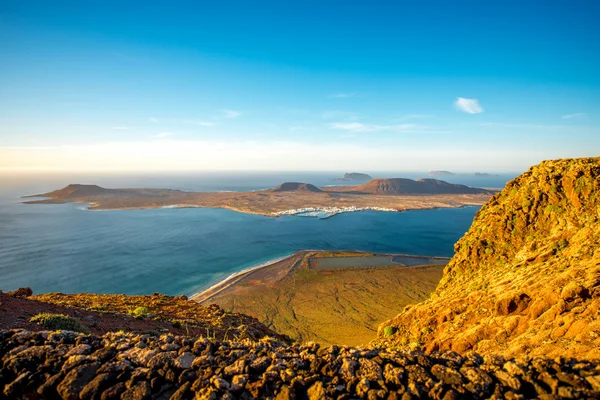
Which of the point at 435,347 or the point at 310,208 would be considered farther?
the point at 310,208

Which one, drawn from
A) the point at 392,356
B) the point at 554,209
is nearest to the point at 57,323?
the point at 392,356

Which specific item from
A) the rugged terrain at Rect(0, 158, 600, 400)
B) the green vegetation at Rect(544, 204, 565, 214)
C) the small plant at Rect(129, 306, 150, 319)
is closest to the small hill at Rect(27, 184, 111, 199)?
the small plant at Rect(129, 306, 150, 319)

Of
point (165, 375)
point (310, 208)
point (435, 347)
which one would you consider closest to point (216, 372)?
point (165, 375)

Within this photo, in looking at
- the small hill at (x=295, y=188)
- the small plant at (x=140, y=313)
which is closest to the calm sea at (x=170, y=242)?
the small plant at (x=140, y=313)

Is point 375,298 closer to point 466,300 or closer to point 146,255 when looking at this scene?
point 466,300

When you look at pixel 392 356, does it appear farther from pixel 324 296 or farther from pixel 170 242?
pixel 170 242

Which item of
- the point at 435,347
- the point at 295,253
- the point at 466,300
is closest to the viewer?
the point at 435,347

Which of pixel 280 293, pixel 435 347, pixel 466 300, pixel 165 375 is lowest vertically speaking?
pixel 280 293
